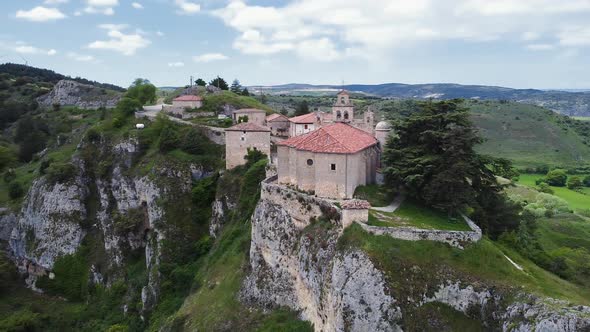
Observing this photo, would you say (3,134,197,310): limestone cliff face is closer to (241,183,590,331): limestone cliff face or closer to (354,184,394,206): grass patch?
(241,183,590,331): limestone cliff face

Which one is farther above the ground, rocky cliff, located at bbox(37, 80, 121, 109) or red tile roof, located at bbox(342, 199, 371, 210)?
rocky cliff, located at bbox(37, 80, 121, 109)

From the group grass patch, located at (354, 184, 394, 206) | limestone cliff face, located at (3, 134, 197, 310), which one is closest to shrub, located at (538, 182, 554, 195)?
grass patch, located at (354, 184, 394, 206)

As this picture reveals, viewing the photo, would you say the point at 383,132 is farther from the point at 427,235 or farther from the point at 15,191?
the point at 15,191

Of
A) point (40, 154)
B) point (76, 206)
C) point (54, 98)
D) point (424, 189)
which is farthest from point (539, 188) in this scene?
point (54, 98)

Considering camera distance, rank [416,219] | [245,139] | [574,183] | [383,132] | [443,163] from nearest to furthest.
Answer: [416,219] < [443,163] < [383,132] < [245,139] < [574,183]

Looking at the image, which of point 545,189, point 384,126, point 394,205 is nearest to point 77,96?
point 384,126
